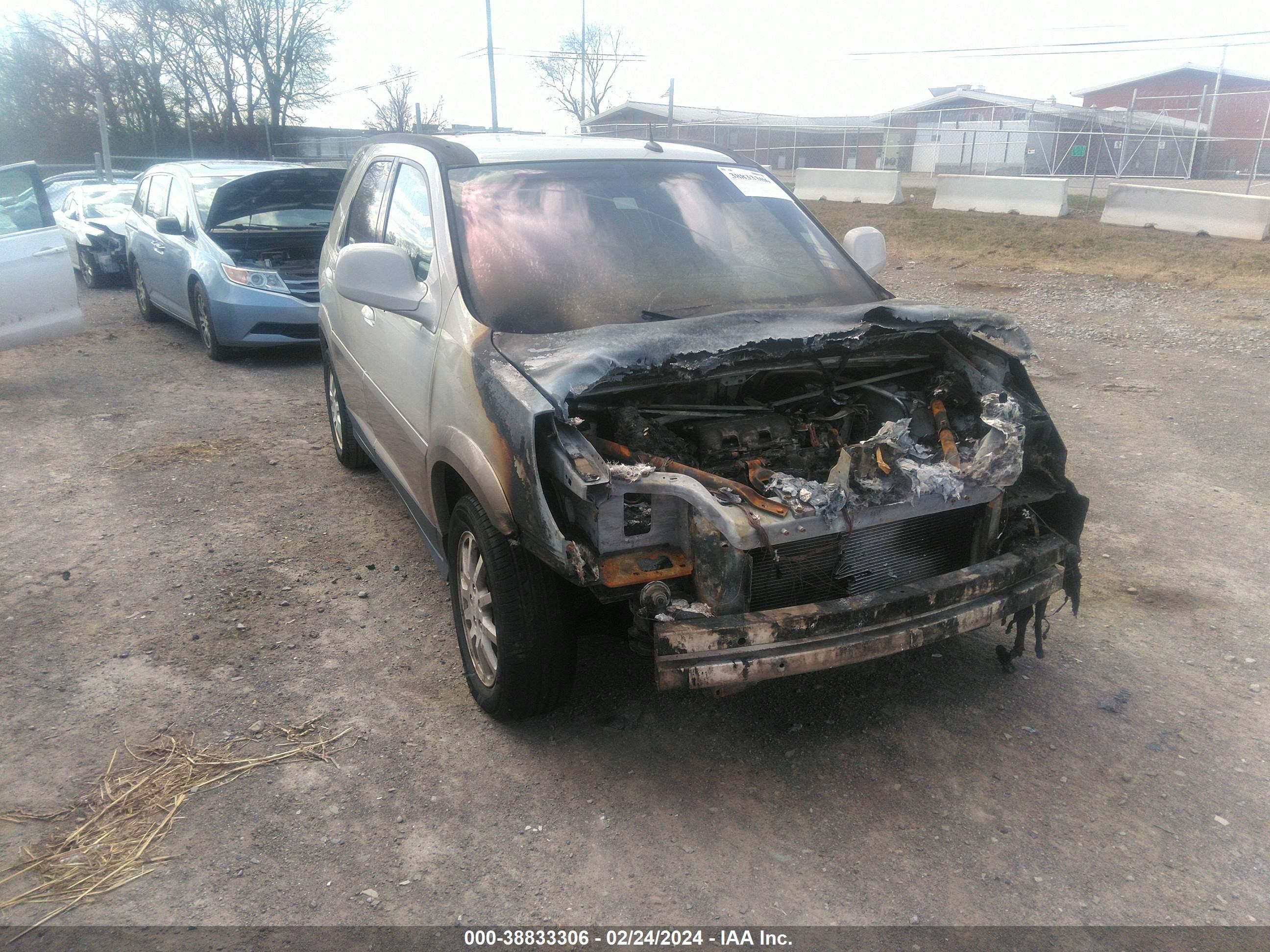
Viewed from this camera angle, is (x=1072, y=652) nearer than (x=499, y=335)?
No

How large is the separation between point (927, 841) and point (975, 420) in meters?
1.55

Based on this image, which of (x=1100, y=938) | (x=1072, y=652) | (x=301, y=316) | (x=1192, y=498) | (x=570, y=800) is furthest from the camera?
(x=301, y=316)

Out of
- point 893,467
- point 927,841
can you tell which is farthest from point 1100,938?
point 893,467

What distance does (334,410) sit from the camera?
19.6ft

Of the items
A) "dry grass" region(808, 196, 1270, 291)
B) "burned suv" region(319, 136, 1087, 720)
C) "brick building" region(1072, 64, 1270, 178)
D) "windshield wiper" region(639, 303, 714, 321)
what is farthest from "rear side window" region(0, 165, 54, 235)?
"brick building" region(1072, 64, 1270, 178)

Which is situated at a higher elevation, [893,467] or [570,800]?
[893,467]

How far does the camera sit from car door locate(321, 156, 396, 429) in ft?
15.1

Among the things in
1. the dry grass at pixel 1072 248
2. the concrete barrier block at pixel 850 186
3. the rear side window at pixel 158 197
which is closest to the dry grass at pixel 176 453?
the rear side window at pixel 158 197

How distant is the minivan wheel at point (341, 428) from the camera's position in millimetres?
5680

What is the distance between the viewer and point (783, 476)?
9.70 feet

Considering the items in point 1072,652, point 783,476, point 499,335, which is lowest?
point 1072,652

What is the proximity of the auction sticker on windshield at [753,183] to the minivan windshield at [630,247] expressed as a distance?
0.04 feet

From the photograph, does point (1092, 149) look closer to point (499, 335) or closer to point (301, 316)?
point (301, 316)

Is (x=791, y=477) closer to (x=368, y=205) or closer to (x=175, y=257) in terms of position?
(x=368, y=205)
